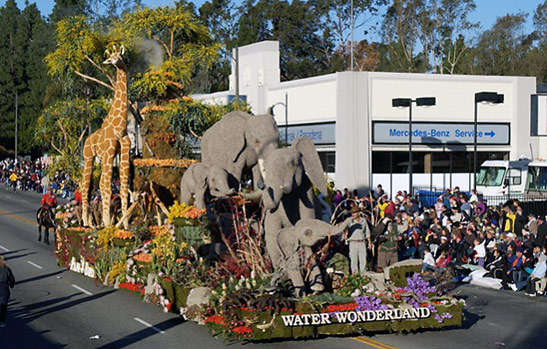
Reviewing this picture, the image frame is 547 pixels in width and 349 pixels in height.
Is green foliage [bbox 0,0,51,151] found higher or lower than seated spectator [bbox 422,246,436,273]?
higher

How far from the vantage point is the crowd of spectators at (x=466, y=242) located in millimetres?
20000

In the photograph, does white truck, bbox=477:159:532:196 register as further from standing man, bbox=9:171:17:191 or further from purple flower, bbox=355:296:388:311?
standing man, bbox=9:171:17:191

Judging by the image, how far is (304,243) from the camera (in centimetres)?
1575

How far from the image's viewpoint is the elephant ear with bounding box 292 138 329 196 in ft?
54.9

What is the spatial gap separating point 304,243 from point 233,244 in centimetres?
200

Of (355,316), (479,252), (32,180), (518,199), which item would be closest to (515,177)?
(518,199)

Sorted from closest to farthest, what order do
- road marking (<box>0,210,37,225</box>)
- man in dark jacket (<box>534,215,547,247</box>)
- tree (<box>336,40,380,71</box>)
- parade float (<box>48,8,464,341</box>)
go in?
parade float (<box>48,8,464,341</box>)
man in dark jacket (<box>534,215,547,247</box>)
road marking (<box>0,210,37,225</box>)
tree (<box>336,40,380,71</box>)

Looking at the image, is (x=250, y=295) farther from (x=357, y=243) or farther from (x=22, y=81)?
(x=22, y=81)

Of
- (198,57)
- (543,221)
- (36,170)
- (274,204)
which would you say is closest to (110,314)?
(274,204)

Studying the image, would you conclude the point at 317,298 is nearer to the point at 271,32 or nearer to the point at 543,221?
the point at 543,221

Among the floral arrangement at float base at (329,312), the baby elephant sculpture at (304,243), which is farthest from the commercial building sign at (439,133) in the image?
the floral arrangement at float base at (329,312)

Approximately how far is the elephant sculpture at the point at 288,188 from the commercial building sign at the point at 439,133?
23778 millimetres

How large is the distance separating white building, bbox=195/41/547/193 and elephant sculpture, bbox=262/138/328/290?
23.0m

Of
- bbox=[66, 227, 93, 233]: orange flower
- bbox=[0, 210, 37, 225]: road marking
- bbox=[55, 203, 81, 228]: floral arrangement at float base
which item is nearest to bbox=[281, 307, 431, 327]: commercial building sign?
bbox=[66, 227, 93, 233]: orange flower
